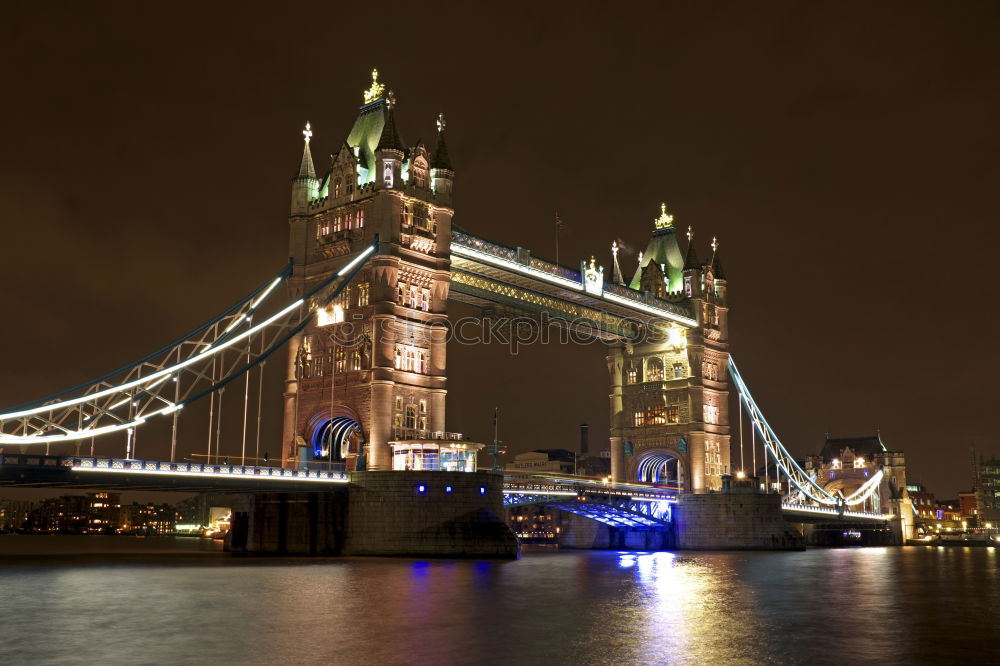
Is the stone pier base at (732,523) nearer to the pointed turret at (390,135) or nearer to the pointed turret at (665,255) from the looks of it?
the pointed turret at (665,255)

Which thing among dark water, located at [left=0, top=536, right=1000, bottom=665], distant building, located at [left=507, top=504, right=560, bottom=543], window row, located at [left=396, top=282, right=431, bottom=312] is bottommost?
distant building, located at [left=507, top=504, right=560, bottom=543]

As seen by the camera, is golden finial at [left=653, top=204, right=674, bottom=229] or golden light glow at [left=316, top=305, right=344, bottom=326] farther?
golden finial at [left=653, top=204, right=674, bottom=229]

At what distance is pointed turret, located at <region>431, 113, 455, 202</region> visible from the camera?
200 ft

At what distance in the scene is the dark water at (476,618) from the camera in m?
18.9

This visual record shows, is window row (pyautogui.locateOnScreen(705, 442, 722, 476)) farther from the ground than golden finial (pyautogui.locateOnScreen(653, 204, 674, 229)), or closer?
closer

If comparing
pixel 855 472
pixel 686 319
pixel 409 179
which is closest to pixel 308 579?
pixel 409 179

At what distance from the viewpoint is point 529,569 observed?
46344 millimetres

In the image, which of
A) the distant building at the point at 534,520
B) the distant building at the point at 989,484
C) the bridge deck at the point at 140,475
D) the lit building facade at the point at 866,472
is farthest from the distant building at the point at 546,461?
the bridge deck at the point at 140,475

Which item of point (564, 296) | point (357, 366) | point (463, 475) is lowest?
point (463, 475)

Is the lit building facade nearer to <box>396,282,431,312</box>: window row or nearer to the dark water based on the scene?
<box>396,282,431,312</box>: window row

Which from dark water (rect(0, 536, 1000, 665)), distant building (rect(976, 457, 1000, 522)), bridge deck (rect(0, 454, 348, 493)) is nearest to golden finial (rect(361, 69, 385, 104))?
bridge deck (rect(0, 454, 348, 493))

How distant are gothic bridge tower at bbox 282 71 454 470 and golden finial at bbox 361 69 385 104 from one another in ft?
0.50

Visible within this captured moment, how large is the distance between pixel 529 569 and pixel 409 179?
24.8m

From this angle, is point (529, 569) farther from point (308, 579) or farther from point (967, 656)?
point (967, 656)
